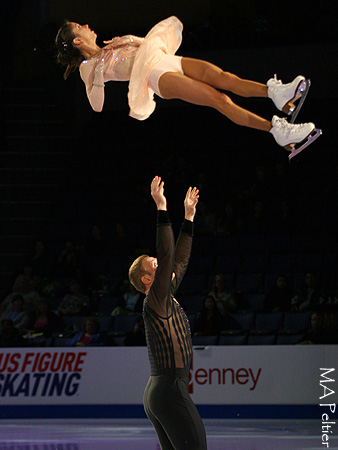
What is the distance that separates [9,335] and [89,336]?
1079 millimetres

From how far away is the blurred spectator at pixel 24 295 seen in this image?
1106cm

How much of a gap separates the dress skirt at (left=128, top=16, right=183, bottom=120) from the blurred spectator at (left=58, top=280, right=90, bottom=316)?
669cm

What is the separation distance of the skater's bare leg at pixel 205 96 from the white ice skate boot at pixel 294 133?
11 cm

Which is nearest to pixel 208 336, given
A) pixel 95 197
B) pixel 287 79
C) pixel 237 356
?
pixel 237 356

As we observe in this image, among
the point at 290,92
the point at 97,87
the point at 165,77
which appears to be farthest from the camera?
the point at 97,87

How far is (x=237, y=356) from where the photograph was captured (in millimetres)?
9273

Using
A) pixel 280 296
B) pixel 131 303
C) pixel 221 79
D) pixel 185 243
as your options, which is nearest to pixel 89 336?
pixel 131 303

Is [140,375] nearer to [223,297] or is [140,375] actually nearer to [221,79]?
[223,297]

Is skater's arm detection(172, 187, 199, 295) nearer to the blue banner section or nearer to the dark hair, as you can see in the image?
the dark hair

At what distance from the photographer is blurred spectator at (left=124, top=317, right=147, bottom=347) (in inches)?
376

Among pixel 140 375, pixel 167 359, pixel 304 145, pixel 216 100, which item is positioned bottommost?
pixel 140 375

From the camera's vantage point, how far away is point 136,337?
962 centimetres

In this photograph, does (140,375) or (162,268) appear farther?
(140,375)

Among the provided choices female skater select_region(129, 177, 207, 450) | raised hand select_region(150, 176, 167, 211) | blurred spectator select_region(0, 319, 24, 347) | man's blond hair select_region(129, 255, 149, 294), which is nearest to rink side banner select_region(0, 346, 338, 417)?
blurred spectator select_region(0, 319, 24, 347)
